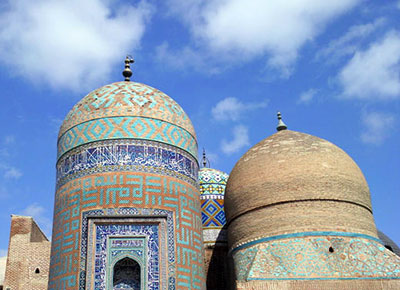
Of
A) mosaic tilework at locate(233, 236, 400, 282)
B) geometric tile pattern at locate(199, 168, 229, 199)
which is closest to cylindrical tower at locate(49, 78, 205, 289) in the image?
mosaic tilework at locate(233, 236, 400, 282)

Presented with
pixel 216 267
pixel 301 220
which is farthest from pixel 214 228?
pixel 301 220

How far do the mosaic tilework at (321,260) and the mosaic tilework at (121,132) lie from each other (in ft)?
8.96

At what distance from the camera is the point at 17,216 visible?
12.5m

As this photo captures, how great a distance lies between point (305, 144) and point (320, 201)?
1552 mm

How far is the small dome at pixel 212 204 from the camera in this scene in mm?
13383

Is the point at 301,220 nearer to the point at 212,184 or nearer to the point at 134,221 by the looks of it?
the point at 134,221

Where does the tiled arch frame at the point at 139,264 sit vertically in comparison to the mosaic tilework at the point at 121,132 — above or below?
below

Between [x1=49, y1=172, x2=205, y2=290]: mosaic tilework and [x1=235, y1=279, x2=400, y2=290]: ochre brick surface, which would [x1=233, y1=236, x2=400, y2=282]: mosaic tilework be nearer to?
[x1=235, y1=279, x2=400, y2=290]: ochre brick surface

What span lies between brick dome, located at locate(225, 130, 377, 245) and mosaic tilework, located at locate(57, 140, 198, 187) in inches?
66.5

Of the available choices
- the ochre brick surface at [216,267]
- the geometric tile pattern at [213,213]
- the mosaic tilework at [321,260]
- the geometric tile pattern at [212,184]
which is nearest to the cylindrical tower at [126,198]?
the mosaic tilework at [321,260]

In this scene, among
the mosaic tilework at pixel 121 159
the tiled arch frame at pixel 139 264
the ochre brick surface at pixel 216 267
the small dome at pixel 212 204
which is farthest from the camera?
the small dome at pixel 212 204

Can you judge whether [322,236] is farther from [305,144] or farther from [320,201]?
[305,144]

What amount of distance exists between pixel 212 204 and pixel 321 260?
17.0 ft

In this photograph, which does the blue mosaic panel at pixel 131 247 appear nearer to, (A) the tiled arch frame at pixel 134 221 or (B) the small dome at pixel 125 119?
(A) the tiled arch frame at pixel 134 221
